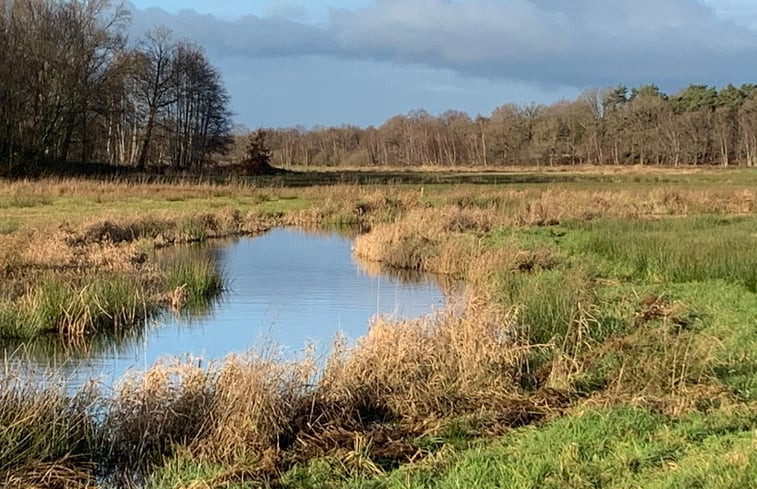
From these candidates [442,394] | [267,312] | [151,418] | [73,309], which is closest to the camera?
[151,418]

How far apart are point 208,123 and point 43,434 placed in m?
61.5

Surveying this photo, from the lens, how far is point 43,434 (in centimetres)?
614

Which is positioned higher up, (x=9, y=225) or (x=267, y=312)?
(x=9, y=225)

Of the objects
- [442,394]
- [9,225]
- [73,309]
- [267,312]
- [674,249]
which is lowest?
[267,312]

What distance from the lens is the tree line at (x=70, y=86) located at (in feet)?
129

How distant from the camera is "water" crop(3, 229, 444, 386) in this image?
1033cm

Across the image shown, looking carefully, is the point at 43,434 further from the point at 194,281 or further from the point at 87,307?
the point at 194,281

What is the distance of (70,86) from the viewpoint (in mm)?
40844

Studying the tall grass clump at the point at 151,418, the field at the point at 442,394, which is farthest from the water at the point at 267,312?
the tall grass clump at the point at 151,418

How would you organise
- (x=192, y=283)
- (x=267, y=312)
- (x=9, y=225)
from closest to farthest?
(x=267, y=312) → (x=192, y=283) → (x=9, y=225)

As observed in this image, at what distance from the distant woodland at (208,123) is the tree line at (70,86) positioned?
7 centimetres

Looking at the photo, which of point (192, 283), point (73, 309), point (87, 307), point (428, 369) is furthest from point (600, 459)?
point (192, 283)

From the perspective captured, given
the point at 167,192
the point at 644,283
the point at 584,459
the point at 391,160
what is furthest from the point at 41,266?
the point at 391,160

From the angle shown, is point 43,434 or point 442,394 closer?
point 43,434
